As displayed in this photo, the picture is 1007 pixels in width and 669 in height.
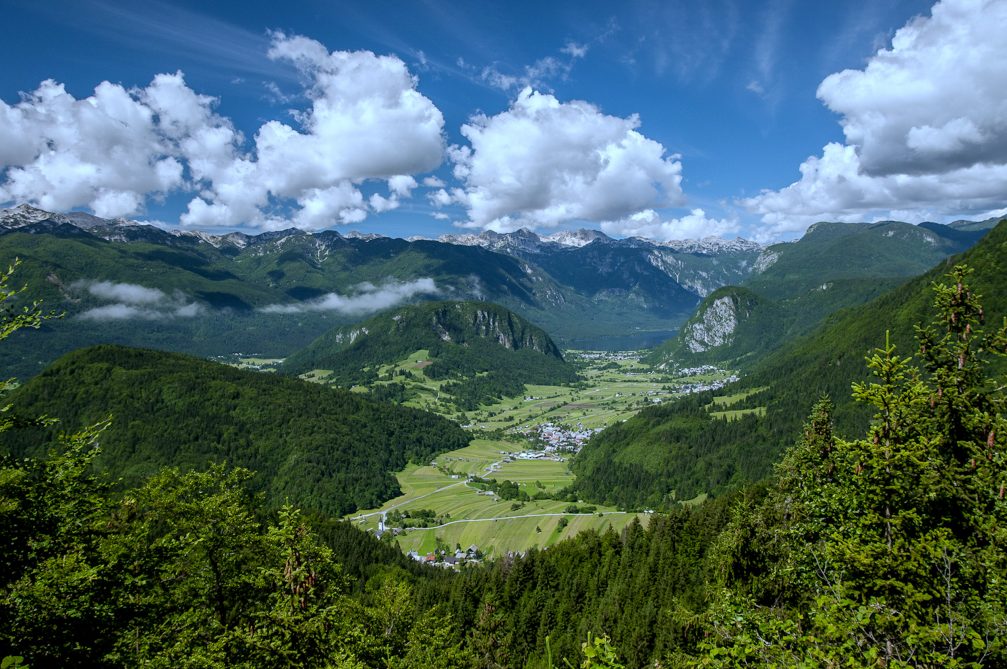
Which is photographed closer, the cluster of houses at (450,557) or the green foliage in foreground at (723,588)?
the green foliage in foreground at (723,588)

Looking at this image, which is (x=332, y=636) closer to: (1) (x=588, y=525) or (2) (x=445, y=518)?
(1) (x=588, y=525)

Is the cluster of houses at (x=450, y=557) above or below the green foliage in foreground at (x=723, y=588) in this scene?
below

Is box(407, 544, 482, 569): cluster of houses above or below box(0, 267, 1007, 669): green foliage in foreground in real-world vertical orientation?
below

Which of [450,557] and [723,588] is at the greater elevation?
[723,588]

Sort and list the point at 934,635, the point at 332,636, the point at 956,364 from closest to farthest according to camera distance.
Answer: the point at 934,635
the point at 332,636
the point at 956,364

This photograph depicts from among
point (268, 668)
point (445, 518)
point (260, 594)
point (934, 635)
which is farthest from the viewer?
point (445, 518)

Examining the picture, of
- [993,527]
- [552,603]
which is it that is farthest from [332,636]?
[552,603]

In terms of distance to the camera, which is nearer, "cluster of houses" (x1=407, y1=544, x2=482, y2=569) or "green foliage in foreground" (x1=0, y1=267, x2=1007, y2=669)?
"green foliage in foreground" (x1=0, y1=267, x2=1007, y2=669)

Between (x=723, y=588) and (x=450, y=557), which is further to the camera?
(x=450, y=557)
